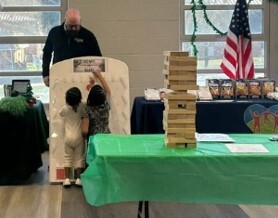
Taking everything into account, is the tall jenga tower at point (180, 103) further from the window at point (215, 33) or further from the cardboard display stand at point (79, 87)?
the window at point (215, 33)

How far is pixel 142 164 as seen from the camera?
2.50m

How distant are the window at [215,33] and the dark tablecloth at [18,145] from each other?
2.81 metres

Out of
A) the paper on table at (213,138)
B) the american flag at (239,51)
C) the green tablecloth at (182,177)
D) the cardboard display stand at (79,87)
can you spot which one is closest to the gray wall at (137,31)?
the american flag at (239,51)

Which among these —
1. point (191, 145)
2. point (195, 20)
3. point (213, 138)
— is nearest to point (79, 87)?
point (213, 138)

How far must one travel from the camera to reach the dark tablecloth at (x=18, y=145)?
458 centimetres

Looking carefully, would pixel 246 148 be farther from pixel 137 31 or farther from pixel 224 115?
pixel 137 31

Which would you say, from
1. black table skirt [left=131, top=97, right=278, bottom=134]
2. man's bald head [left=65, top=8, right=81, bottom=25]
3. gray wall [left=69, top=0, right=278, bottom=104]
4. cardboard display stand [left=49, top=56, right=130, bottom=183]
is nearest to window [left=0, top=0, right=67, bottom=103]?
gray wall [left=69, top=0, right=278, bottom=104]

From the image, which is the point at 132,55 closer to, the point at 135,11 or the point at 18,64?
the point at 135,11

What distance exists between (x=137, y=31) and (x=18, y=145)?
2403 mm

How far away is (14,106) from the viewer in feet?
14.8

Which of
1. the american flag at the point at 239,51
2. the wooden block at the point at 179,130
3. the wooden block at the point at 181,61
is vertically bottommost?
the wooden block at the point at 179,130

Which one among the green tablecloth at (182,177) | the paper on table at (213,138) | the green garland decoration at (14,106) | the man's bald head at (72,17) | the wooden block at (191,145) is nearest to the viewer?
the green tablecloth at (182,177)

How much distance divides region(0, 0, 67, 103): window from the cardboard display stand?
1935mm

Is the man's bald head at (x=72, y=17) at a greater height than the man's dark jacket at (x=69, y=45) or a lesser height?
greater
